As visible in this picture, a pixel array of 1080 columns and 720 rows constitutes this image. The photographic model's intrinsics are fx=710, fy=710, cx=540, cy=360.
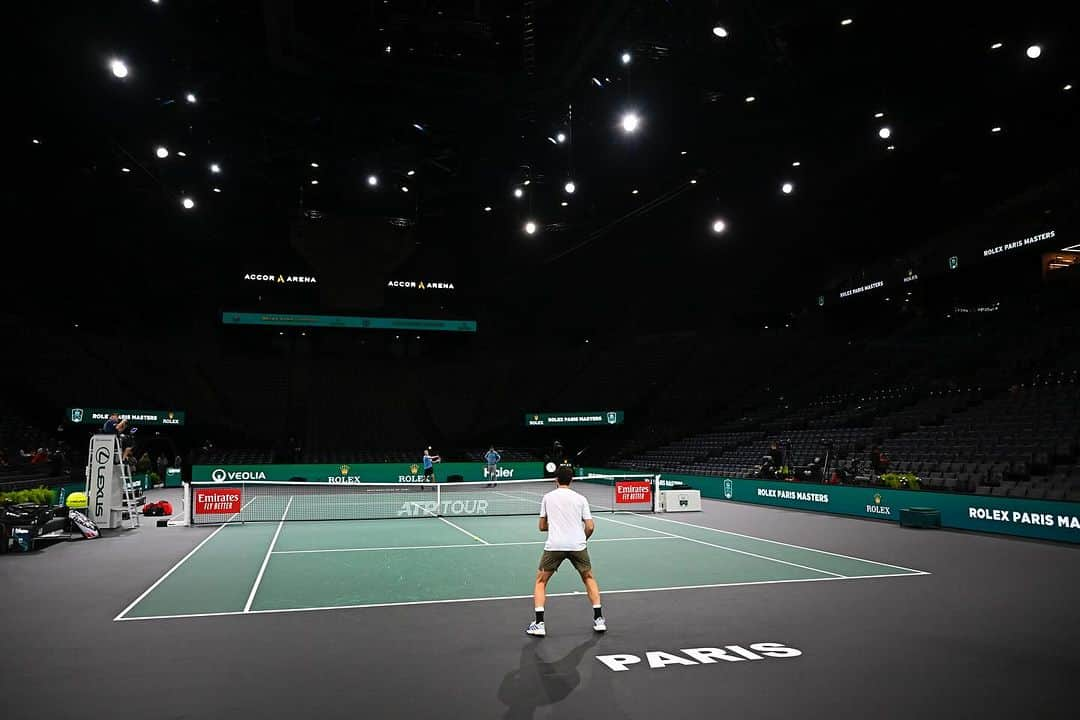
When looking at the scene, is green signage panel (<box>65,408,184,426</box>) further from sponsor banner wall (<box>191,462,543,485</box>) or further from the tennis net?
the tennis net

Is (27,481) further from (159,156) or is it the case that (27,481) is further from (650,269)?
(650,269)

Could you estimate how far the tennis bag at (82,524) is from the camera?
50.2ft

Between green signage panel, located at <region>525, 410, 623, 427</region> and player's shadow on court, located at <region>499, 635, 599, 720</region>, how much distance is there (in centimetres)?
3367

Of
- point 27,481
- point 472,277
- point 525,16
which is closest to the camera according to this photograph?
point 525,16

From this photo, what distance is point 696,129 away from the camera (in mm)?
19359

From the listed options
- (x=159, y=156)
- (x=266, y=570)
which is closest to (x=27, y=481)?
(x=159, y=156)

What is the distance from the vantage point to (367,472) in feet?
116

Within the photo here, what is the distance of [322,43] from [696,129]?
33.5 feet

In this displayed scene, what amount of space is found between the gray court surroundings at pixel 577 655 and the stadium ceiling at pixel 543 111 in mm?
9972

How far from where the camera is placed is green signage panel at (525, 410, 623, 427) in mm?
40531

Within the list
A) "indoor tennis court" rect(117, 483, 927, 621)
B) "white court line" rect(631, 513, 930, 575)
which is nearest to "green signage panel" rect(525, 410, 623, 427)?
"white court line" rect(631, 513, 930, 575)

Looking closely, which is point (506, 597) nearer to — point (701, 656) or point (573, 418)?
point (701, 656)

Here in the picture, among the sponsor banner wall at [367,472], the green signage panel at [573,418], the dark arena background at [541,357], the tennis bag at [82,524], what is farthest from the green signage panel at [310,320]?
the tennis bag at [82,524]

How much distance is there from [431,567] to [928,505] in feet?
40.9
